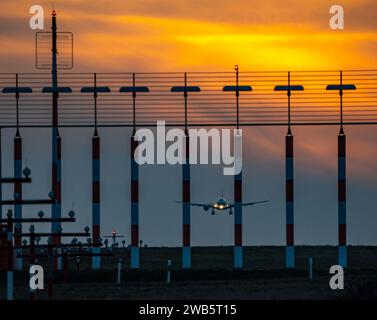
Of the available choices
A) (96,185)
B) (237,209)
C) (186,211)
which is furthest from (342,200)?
(96,185)

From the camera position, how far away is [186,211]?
247ft

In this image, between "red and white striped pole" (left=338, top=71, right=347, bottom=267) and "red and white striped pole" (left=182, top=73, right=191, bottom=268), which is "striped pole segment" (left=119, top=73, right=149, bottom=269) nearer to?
"red and white striped pole" (left=182, top=73, right=191, bottom=268)

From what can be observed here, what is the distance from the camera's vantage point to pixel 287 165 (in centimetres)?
7500

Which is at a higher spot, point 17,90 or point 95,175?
point 17,90

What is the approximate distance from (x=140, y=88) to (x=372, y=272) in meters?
13.9

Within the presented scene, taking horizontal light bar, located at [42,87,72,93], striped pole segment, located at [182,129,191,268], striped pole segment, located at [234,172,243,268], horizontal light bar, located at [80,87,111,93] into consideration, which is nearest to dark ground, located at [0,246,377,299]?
striped pole segment, located at [182,129,191,268]

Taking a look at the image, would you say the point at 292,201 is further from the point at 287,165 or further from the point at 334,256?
the point at 334,256

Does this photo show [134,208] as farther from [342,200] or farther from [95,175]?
[342,200]

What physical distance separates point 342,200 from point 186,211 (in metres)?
7.16

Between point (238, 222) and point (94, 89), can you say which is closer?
point (238, 222)
